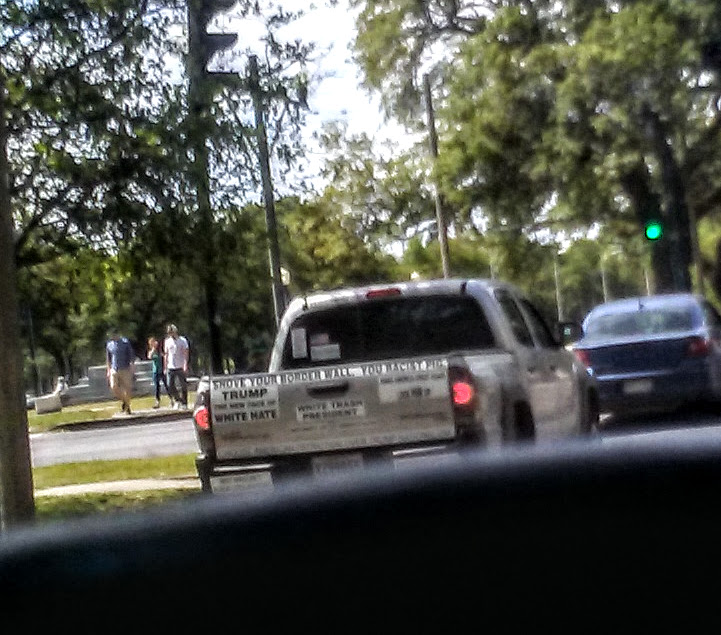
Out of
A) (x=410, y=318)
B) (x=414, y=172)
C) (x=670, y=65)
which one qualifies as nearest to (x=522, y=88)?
(x=670, y=65)

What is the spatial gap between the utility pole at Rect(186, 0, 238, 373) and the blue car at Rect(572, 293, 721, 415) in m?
4.86

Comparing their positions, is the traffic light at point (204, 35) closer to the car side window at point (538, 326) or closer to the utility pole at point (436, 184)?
the car side window at point (538, 326)

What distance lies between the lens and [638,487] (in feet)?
4.42

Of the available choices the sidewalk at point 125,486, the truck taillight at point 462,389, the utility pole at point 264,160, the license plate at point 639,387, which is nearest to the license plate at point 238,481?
the truck taillight at point 462,389

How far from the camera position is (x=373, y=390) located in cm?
895

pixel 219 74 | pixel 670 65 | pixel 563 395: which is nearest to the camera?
pixel 563 395

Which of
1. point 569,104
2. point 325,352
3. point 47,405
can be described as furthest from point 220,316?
point 47,405

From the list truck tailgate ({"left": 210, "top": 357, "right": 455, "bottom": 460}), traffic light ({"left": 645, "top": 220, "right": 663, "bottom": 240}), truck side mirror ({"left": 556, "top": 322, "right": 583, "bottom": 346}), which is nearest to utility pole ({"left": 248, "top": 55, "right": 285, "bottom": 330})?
truck side mirror ({"left": 556, "top": 322, "right": 583, "bottom": 346})

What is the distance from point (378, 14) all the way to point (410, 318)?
1058 inches

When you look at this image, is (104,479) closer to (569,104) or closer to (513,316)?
(513,316)

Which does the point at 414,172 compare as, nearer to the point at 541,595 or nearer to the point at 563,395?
the point at 563,395

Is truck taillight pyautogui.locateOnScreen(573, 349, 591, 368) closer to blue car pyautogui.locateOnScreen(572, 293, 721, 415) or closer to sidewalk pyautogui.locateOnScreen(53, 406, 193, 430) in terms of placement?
blue car pyautogui.locateOnScreen(572, 293, 721, 415)

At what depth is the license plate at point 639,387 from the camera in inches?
635

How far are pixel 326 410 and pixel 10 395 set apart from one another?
2374 millimetres
